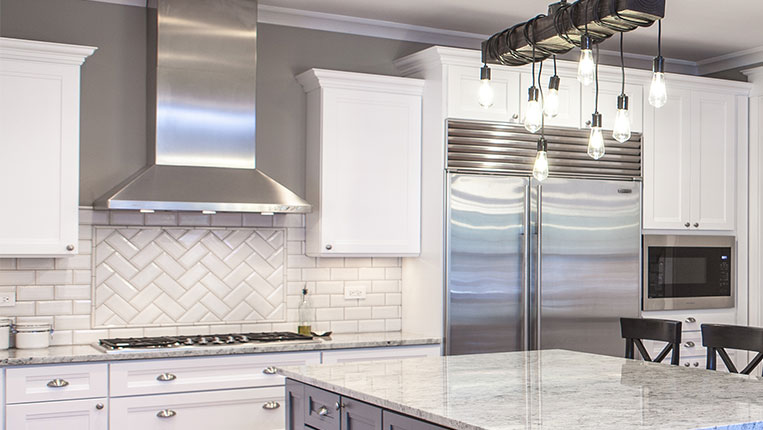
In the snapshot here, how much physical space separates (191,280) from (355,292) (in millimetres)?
998

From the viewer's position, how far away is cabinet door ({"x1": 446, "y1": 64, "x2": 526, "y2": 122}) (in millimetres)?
4969

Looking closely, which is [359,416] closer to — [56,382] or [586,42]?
[586,42]

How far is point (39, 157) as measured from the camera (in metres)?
4.19

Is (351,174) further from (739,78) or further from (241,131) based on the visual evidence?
(739,78)

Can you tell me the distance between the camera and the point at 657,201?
5.62 meters

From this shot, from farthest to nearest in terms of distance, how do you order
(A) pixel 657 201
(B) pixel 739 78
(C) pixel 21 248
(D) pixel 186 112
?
1. (B) pixel 739 78
2. (A) pixel 657 201
3. (D) pixel 186 112
4. (C) pixel 21 248

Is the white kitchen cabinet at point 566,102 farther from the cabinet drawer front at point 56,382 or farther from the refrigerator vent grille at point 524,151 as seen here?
the cabinet drawer front at point 56,382

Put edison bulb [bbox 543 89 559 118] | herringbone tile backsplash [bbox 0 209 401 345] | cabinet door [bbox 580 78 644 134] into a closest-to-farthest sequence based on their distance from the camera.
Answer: edison bulb [bbox 543 89 559 118] → herringbone tile backsplash [bbox 0 209 401 345] → cabinet door [bbox 580 78 644 134]

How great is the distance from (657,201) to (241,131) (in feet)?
9.00

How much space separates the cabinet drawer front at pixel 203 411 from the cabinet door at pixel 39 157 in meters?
0.82

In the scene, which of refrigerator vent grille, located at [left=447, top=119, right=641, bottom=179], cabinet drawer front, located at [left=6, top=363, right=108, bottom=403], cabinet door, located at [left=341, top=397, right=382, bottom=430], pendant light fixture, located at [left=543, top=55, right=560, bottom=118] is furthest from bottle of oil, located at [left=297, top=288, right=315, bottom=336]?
pendant light fixture, located at [left=543, top=55, right=560, bottom=118]

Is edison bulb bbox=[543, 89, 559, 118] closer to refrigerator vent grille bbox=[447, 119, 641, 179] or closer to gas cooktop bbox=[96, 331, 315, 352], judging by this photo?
refrigerator vent grille bbox=[447, 119, 641, 179]

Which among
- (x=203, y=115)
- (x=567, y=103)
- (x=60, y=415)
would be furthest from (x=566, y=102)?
(x=60, y=415)

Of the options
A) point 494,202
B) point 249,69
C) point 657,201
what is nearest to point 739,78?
point 657,201
